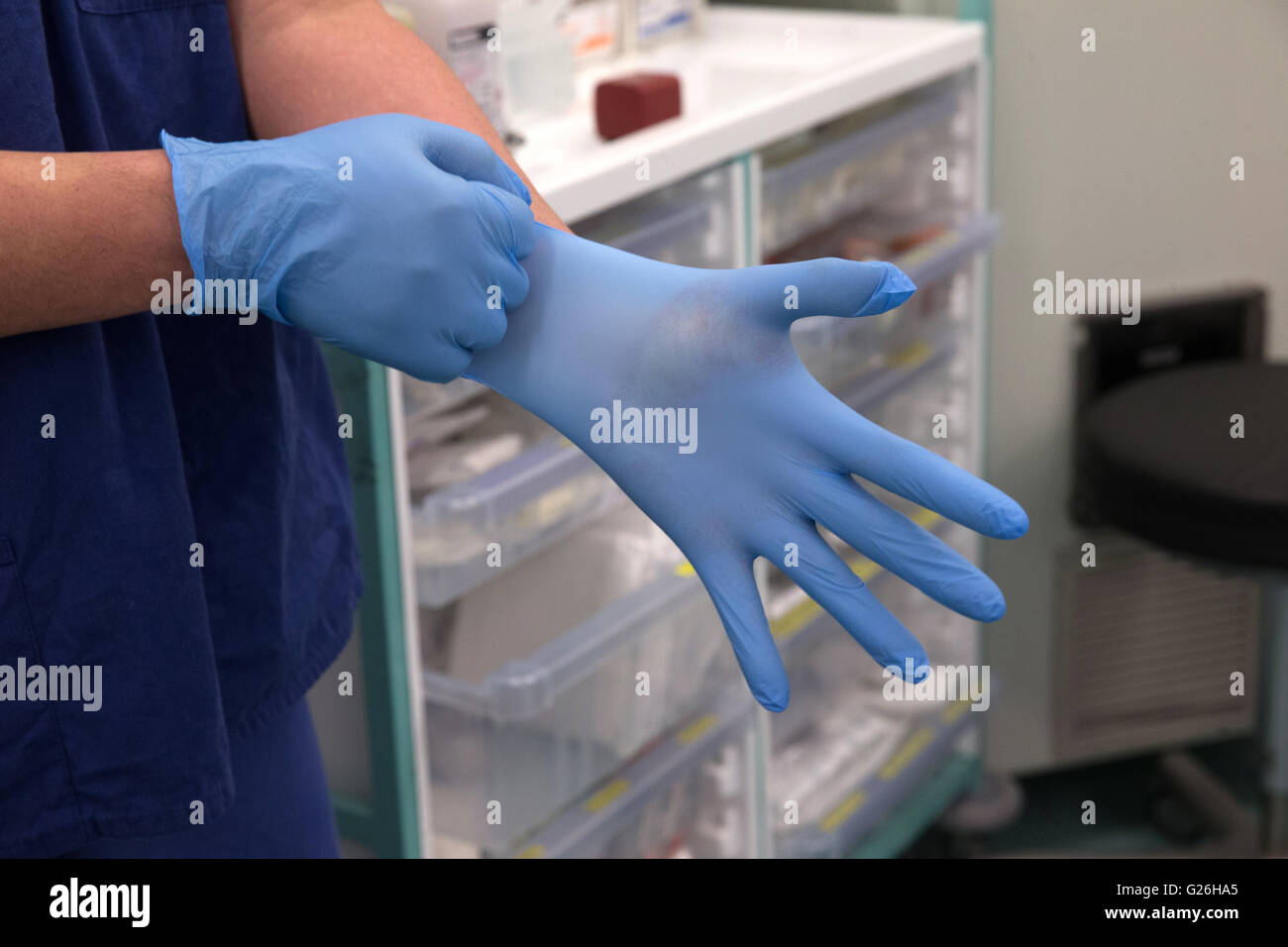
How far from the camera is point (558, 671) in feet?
4.01

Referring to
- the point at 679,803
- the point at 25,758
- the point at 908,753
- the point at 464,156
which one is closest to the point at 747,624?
the point at 464,156

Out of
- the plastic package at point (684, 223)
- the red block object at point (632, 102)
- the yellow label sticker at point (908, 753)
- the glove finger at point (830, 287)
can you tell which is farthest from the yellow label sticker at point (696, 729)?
the glove finger at point (830, 287)

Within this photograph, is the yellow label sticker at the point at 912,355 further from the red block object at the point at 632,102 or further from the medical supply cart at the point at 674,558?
the red block object at the point at 632,102

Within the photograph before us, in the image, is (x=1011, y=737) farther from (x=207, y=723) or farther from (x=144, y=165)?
(x=144, y=165)

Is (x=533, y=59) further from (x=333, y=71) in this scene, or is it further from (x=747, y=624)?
(x=747, y=624)

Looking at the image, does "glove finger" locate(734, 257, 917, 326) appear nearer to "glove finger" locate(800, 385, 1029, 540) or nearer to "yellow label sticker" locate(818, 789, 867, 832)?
"glove finger" locate(800, 385, 1029, 540)

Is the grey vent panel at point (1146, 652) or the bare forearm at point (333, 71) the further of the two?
the grey vent panel at point (1146, 652)

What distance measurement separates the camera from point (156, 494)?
0.77 m

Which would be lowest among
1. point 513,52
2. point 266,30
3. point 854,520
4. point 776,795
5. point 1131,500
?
point 776,795

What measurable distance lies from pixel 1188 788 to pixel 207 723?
5.32ft

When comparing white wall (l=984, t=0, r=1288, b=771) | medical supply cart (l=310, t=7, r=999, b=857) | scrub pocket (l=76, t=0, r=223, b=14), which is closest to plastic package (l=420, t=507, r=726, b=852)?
medical supply cart (l=310, t=7, r=999, b=857)

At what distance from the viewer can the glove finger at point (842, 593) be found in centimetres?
74

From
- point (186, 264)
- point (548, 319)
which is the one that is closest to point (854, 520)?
point (548, 319)

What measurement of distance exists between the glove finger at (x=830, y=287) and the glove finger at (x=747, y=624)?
0.14m
